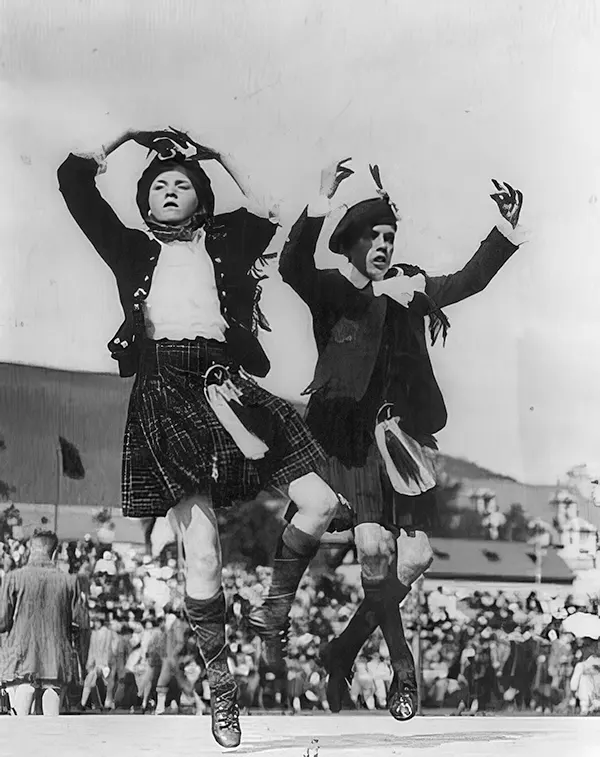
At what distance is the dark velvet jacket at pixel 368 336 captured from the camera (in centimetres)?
238

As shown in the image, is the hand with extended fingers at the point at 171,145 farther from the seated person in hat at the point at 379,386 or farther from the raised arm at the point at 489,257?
the raised arm at the point at 489,257

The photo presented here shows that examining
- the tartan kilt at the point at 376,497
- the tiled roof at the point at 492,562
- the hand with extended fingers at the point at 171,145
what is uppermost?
the hand with extended fingers at the point at 171,145

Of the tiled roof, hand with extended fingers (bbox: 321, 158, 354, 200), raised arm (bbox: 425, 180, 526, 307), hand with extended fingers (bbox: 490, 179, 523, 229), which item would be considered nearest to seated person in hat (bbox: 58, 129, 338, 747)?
hand with extended fingers (bbox: 321, 158, 354, 200)

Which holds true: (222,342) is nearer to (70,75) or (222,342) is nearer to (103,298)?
(103,298)

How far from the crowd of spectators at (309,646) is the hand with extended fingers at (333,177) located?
2.99ft

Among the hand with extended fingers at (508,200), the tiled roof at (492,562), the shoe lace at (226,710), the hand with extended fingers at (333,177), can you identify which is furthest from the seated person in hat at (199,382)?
the hand with extended fingers at (508,200)

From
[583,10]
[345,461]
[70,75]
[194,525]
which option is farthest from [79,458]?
[583,10]

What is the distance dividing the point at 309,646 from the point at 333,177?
1107 mm

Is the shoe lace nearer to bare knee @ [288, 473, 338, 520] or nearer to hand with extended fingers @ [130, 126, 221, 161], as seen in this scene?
bare knee @ [288, 473, 338, 520]

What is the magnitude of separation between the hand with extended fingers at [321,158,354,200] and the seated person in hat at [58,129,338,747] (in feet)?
0.53

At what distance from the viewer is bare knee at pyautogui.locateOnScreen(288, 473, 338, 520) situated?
233 centimetres

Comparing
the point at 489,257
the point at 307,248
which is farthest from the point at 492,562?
the point at 307,248

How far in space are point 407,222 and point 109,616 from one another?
1.16 m

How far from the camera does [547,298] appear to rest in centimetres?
243
